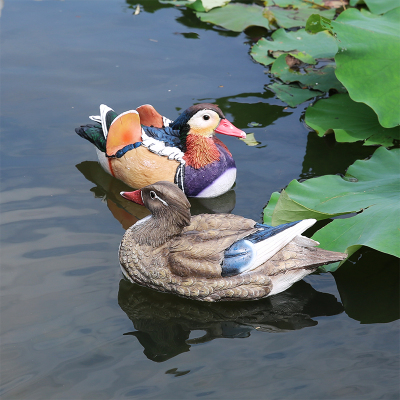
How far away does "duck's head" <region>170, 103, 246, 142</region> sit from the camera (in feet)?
16.9

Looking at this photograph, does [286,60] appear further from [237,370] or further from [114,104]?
[237,370]

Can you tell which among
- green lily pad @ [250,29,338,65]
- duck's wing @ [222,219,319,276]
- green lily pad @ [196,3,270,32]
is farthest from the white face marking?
green lily pad @ [196,3,270,32]

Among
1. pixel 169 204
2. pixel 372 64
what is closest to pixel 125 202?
pixel 169 204

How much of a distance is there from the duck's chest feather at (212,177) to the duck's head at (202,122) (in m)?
0.22

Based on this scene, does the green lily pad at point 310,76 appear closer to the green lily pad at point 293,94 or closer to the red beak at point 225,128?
the green lily pad at point 293,94

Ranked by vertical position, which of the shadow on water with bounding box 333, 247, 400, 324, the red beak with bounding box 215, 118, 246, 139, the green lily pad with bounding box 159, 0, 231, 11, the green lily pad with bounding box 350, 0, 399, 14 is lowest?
the shadow on water with bounding box 333, 247, 400, 324

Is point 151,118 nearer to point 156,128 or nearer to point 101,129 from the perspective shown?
point 156,128

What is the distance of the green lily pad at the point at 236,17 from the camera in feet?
27.2

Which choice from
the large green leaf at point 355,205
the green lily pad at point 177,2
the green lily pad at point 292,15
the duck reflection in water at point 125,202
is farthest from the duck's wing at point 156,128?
the green lily pad at point 177,2

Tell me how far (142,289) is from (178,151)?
1.53m

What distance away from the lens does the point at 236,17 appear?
8.45 meters

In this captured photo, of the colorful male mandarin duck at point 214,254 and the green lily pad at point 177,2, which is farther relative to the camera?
the green lily pad at point 177,2

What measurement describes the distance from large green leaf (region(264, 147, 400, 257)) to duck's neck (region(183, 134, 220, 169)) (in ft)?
2.73

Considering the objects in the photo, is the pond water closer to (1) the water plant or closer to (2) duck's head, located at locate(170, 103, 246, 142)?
(1) the water plant
